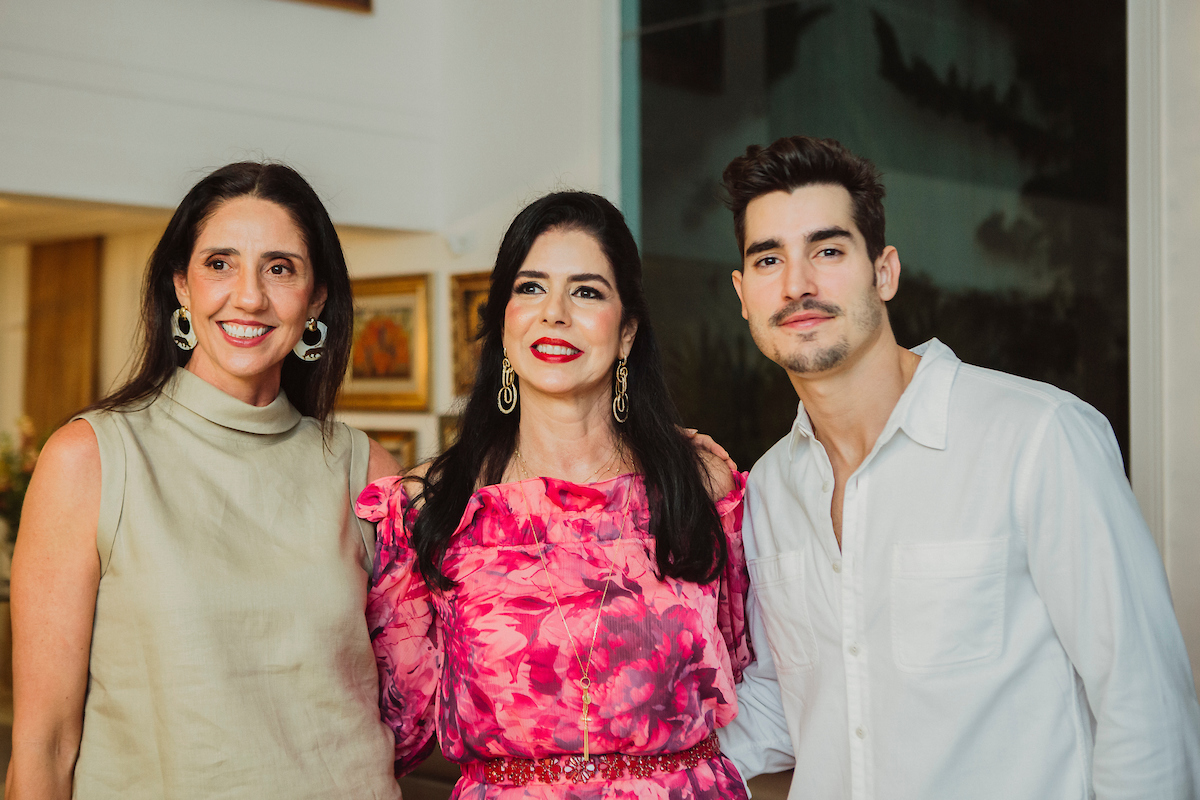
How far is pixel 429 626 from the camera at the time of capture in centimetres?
231

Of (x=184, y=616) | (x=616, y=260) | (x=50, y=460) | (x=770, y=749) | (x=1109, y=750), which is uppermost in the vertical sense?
(x=616, y=260)

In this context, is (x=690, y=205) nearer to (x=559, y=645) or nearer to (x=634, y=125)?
(x=634, y=125)

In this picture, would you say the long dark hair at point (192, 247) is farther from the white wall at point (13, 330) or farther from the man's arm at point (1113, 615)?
the white wall at point (13, 330)

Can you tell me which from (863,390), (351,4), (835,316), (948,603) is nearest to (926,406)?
(863,390)

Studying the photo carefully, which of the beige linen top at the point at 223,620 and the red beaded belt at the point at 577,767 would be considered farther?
the red beaded belt at the point at 577,767

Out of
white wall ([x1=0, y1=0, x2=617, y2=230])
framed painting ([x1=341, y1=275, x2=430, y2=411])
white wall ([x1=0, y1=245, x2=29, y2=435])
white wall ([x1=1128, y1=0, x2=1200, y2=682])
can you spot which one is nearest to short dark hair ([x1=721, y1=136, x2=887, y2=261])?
white wall ([x1=1128, y1=0, x2=1200, y2=682])

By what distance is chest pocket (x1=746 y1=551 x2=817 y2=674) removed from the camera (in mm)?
2098

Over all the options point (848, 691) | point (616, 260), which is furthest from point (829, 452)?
point (616, 260)

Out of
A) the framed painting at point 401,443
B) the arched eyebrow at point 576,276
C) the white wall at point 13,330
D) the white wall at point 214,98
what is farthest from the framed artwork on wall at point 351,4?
the arched eyebrow at point 576,276

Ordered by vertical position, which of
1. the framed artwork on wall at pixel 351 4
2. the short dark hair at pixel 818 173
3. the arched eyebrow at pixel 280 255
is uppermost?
the framed artwork on wall at pixel 351 4

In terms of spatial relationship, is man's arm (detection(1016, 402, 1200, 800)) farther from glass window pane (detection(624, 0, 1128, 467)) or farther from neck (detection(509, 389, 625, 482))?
glass window pane (detection(624, 0, 1128, 467))

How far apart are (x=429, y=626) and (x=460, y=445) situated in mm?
397

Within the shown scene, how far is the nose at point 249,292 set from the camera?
6.69 feet

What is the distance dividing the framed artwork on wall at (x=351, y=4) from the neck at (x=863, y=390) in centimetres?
518
